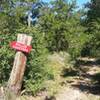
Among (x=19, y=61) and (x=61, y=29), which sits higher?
(x=19, y=61)

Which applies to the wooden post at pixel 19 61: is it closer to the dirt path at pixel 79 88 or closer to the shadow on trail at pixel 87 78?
the dirt path at pixel 79 88

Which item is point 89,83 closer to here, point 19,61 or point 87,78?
point 87,78

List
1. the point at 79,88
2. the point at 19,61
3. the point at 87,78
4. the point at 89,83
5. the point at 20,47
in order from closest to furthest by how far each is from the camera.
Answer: the point at 20,47 < the point at 19,61 < the point at 79,88 < the point at 89,83 < the point at 87,78

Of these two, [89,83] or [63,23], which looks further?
[63,23]

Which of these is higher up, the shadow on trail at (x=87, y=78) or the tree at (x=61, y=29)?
the tree at (x=61, y=29)

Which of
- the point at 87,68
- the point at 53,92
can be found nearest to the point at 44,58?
the point at 53,92

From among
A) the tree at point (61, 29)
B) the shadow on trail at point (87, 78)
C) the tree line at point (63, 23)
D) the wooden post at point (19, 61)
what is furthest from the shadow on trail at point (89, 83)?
the tree at point (61, 29)

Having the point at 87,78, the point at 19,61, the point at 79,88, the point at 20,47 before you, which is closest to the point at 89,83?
the point at 87,78

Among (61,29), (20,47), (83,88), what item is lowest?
(83,88)

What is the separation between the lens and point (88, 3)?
128 feet

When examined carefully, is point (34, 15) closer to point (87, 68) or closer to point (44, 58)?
point (87, 68)

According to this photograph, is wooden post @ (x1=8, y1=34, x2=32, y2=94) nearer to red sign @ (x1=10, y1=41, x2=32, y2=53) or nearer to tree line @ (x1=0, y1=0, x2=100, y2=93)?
red sign @ (x1=10, y1=41, x2=32, y2=53)

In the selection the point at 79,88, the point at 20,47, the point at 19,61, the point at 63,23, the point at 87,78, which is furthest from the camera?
the point at 63,23

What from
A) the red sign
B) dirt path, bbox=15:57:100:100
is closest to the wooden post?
the red sign
